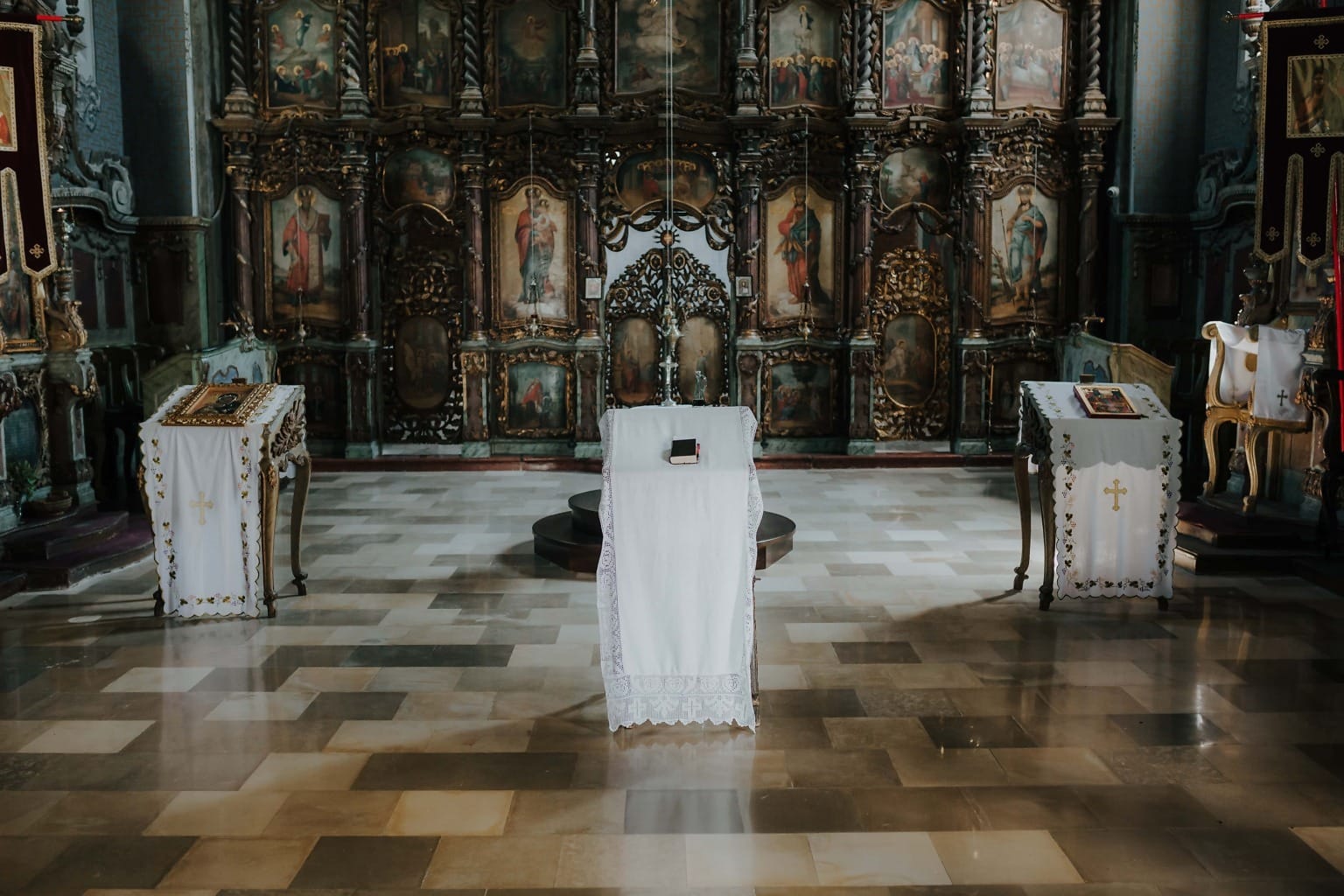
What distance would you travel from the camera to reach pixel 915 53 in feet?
41.5

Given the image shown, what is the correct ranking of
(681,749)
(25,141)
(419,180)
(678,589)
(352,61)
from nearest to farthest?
(681,749)
(678,589)
(25,141)
(352,61)
(419,180)

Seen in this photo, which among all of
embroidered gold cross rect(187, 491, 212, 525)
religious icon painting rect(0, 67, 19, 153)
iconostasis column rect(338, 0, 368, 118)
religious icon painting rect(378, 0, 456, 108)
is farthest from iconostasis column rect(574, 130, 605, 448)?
embroidered gold cross rect(187, 491, 212, 525)

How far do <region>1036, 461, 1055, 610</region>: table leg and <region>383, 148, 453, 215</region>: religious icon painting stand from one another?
8103mm

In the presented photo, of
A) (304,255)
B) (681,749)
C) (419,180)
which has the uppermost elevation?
(419,180)

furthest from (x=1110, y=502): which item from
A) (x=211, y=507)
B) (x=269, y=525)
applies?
(x=211, y=507)

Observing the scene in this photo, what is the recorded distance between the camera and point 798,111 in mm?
12508

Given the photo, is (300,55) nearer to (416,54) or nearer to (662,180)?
(416,54)

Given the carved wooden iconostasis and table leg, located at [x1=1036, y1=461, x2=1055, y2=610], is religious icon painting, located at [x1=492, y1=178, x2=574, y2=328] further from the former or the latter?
table leg, located at [x1=1036, y1=461, x2=1055, y2=610]

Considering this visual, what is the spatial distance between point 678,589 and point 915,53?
9.65m

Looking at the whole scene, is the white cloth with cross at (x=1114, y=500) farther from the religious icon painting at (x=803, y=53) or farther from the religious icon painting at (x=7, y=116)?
the religious icon painting at (x=7, y=116)

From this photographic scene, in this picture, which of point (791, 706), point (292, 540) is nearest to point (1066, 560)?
point (791, 706)

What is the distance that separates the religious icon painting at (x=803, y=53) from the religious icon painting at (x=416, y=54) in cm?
357

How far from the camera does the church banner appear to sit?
788 centimetres

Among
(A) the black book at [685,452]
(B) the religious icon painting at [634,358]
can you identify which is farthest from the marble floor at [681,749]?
(B) the religious icon painting at [634,358]
